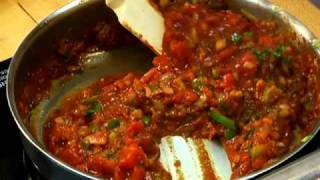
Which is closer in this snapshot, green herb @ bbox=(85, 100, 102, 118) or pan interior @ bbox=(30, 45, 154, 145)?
green herb @ bbox=(85, 100, 102, 118)

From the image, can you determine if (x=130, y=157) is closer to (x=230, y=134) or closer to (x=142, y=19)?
(x=230, y=134)

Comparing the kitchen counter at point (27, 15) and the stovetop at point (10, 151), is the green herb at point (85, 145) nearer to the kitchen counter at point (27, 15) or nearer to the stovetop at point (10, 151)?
the stovetop at point (10, 151)

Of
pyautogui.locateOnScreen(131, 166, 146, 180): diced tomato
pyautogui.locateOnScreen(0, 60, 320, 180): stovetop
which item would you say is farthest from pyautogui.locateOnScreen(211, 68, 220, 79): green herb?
pyautogui.locateOnScreen(0, 60, 320, 180): stovetop

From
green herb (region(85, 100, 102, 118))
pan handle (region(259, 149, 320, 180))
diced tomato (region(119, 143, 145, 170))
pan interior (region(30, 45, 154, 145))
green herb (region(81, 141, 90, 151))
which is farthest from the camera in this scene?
pan interior (region(30, 45, 154, 145))

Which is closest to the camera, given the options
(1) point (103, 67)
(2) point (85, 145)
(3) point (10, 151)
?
(2) point (85, 145)

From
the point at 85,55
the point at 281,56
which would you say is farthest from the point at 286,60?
the point at 85,55

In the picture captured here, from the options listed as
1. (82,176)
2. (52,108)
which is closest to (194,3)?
(52,108)

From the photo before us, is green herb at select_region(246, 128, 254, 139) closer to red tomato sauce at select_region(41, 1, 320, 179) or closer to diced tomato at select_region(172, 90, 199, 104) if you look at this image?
red tomato sauce at select_region(41, 1, 320, 179)

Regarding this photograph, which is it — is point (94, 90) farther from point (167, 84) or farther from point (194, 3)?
point (194, 3)
